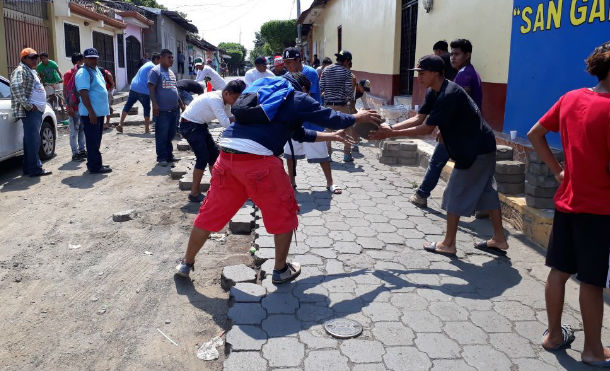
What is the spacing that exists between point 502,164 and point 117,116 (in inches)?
450

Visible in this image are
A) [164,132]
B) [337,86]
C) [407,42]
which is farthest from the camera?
[407,42]

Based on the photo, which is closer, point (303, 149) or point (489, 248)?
point (489, 248)

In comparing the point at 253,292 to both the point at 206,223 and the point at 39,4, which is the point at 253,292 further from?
the point at 39,4

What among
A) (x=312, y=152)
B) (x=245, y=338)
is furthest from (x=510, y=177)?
(x=245, y=338)

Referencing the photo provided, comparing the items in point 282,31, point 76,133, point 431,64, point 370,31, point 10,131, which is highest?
point 282,31

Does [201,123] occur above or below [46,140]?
above

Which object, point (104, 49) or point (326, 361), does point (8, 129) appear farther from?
point (104, 49)

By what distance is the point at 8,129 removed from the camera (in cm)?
710

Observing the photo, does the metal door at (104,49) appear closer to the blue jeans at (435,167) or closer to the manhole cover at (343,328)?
the blue jeans at (435,167)

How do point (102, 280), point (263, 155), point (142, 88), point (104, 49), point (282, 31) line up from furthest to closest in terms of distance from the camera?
point (282, 31)
point (104, 49)
point (142, 88)
point (102, 280)
point (263, 155)

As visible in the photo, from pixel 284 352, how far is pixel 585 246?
5.73 ft

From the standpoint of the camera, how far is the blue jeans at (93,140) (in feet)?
24.2

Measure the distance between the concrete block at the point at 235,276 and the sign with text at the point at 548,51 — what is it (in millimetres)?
3588

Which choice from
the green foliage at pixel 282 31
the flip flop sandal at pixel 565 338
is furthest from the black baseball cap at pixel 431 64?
the green foliage at pixel 282 31
